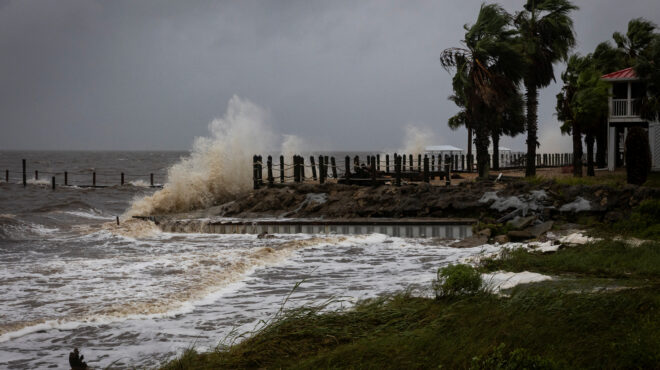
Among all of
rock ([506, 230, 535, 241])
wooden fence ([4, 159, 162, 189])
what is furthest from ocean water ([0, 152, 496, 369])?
wooden fence ([4, 159, 162, 189])

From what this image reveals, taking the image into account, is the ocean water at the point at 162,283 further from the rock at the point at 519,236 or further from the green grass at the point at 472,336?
the rock at the point at 519,236

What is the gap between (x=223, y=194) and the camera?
30.8 meters

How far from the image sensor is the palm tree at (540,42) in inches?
1235

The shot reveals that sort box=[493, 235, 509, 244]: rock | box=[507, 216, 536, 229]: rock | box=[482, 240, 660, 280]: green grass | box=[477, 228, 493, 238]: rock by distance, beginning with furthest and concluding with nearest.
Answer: box=[507, 216, 536, 229]: rock, box=[477, 228, 493, 238]: rock, box=[493, 235, 509, 244]: rock, box=[482, 240, 660, 280]: green grass

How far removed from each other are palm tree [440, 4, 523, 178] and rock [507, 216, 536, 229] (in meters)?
10.9

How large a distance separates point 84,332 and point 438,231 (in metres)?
12.0

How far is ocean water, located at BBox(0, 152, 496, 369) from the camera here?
796 cm

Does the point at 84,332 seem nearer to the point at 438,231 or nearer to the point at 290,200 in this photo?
the point at 438,231

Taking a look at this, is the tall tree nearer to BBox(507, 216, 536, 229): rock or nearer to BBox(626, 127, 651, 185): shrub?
BBox(626, 127, 651, 185): shrub

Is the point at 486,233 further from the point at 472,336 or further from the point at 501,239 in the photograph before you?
the point at 472,336

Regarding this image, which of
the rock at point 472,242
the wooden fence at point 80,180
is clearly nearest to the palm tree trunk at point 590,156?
the rock at point 472,242

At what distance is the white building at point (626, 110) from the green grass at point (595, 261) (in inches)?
866

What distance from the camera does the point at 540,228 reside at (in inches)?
667

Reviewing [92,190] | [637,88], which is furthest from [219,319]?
[92,190]
